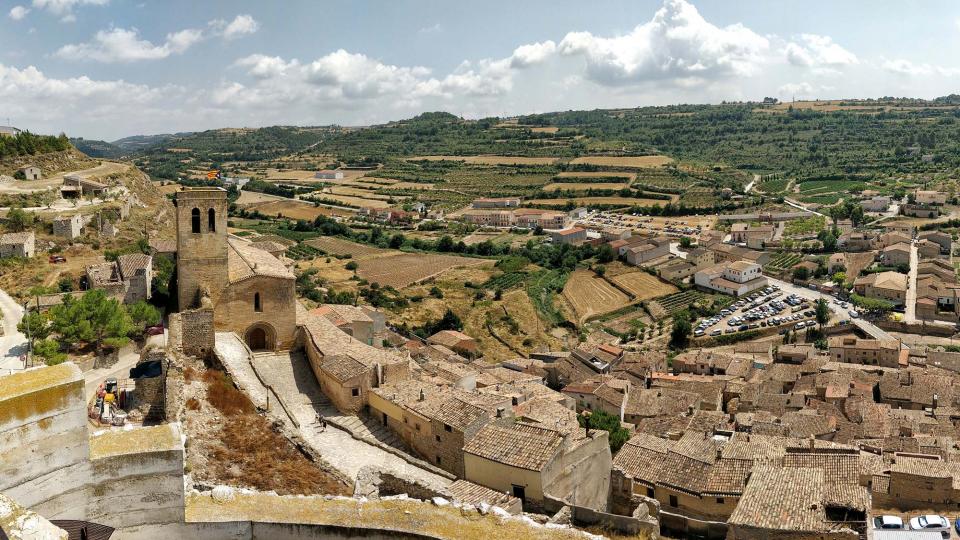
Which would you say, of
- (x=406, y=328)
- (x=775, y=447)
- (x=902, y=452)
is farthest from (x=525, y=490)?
(x=406, y=328)

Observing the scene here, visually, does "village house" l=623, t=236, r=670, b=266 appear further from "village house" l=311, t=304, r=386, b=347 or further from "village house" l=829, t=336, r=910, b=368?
"village house" l=311, t=304, r=386, b=347

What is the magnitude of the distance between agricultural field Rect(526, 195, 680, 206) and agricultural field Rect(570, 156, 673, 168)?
21732mm

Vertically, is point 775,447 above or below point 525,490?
below

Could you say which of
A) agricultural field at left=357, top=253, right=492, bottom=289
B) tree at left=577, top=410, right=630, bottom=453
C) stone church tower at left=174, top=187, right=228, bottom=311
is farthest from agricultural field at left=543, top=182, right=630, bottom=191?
stone church tower at left=174, top=187, right=228, bottom=311

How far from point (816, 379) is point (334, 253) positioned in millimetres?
48493

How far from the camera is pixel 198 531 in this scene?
540 cm

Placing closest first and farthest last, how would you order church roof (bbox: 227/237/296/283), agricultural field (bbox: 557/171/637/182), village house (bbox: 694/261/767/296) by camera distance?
church roof (bbox: 227/237/296/283) → village house (bbox: 694/261/767/296) → agricultural field (bbox: 557/171/637/182)

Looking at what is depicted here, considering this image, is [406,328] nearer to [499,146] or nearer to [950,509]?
[950,509]

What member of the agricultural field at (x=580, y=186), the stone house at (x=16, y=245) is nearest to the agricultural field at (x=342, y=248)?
the stone house at (x=16, y=245)

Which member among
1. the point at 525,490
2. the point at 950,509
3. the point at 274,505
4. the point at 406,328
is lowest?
the point at 406,328

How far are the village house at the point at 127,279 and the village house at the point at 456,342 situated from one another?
19014mm

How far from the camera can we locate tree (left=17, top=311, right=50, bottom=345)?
2264 cm

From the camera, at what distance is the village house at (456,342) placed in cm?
4347

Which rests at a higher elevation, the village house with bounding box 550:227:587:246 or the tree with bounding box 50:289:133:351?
the tree with bounding box 50:289:133:351
